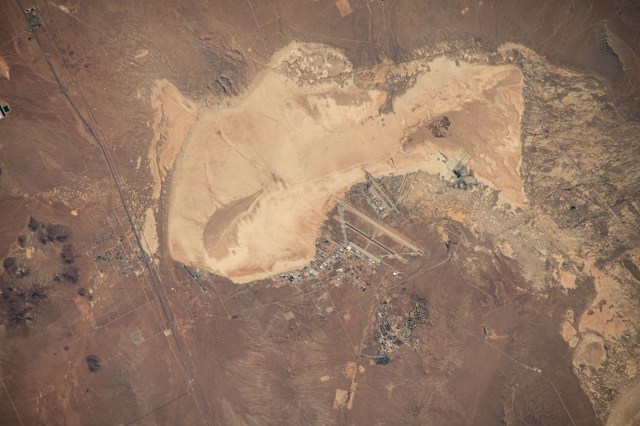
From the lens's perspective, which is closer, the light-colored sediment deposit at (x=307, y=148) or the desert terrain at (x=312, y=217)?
the desert terrain at (x=312, y=217)

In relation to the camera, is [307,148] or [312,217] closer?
[307,148]

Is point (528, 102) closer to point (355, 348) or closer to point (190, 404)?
point (355, 348)

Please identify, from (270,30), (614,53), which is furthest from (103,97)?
(614,53)

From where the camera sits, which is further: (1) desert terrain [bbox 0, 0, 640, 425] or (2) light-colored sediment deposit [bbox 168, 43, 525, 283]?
(2) light-colored sediment deposit [bbox 168, 43, 525, 283]

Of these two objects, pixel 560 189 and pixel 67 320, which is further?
pixel 67 320
